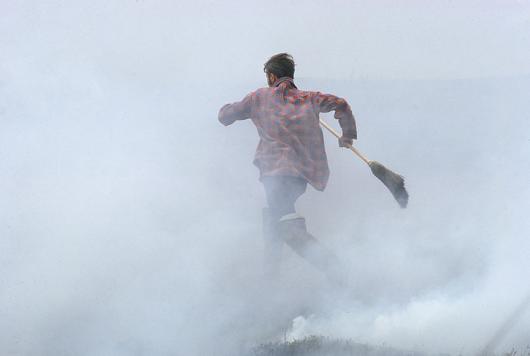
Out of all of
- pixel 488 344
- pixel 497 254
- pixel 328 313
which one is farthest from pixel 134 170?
pixel 488 344

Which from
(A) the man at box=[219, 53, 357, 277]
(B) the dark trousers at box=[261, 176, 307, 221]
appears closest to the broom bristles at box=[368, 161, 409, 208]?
(A) the man at box=[219, 53, 357, 277]

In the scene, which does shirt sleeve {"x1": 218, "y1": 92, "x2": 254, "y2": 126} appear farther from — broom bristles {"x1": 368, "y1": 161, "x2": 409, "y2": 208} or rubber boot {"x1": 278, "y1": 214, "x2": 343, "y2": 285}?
broom bristles {"x1": 368, "y1": 161, "x2": 409, "y2": 208}

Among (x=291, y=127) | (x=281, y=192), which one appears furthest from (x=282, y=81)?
(x=281, y=192)

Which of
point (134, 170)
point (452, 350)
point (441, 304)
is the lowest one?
point (452, 350)

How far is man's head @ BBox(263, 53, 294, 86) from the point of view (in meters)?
6.25

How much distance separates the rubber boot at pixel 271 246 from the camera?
6305mm

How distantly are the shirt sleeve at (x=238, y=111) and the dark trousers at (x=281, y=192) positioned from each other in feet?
1.60

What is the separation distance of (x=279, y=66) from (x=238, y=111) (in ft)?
1.42

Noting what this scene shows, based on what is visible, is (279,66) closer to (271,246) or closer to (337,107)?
(337,107)

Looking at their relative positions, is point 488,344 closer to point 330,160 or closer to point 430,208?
point 430,208

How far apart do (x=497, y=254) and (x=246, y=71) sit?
4284 millimetres

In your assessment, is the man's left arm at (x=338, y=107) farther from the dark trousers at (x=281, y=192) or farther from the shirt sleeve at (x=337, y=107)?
the dark trousers at (x=281, y=192)

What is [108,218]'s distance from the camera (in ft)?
23.5

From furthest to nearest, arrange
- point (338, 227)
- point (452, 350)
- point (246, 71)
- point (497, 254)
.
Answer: point (246, 71) → point (338, 227) → point (497, 254) → point (452, 350)
